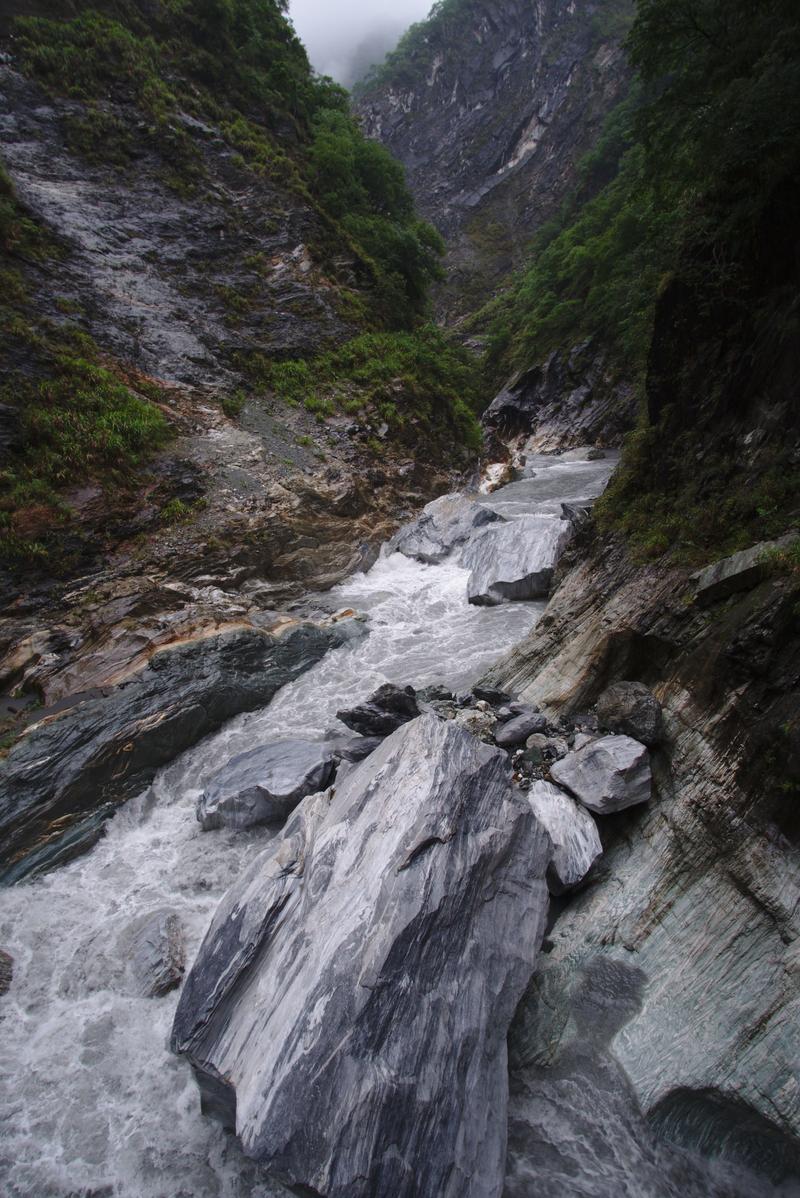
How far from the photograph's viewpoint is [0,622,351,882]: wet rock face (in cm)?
682

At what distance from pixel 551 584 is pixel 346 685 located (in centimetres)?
557

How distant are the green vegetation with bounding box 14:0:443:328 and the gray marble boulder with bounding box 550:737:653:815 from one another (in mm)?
22097

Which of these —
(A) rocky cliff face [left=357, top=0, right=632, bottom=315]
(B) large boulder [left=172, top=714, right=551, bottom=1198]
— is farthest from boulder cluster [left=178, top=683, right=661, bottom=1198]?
(A) rocky cliff face [left=357, top=0, right=632, bottom=315]

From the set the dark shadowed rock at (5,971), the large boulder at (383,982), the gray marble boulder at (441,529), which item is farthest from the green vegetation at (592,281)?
the dark shadowed rock at (5,971)

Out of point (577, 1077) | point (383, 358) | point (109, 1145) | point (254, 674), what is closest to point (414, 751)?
point (577, 1077)

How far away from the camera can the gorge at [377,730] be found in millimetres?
3783

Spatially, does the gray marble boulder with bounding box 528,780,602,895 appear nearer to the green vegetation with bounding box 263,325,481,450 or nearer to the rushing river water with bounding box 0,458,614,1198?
the rushing river water with bounding box 0,458,614,1198

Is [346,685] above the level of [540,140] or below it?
below

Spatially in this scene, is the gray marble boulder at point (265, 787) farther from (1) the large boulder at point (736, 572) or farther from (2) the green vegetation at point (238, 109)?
(2) the green vegetation at point (238, 109)

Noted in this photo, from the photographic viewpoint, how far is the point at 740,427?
6859 millimetres

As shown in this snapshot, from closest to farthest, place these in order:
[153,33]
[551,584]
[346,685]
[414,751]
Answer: [414,751], [346,685], [551,584], [153,33]

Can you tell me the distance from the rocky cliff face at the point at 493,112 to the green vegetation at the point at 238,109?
3270 cm

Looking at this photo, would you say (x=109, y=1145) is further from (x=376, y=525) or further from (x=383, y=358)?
(x=383, y=358)

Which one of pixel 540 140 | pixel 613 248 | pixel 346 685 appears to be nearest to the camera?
pixel 346 685
